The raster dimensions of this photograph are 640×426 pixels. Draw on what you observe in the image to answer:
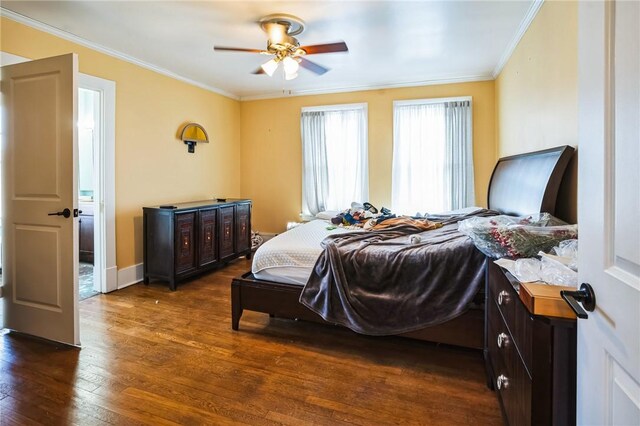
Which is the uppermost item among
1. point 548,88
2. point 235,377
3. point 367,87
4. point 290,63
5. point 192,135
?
point 367,87

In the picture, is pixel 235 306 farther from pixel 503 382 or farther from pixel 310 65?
pixel 310 65

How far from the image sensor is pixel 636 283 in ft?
2.22

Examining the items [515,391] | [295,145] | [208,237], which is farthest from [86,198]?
[515,391]

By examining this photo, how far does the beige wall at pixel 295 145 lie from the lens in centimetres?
458

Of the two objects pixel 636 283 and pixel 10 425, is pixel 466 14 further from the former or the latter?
pixel 10 425

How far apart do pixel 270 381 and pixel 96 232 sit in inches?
110

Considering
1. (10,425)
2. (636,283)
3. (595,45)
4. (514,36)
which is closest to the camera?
(636,283)

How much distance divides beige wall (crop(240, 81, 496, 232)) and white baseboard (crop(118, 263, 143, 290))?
2217 millimetres

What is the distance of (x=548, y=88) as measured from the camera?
2496 millimetres

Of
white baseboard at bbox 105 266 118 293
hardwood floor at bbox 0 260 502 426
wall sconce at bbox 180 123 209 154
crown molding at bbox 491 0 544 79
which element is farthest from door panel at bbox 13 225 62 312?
crown molding at bbox 491 0 544 79

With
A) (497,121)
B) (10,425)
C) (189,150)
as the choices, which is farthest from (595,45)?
(189,150)

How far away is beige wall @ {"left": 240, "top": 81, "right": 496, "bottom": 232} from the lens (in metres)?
4.58

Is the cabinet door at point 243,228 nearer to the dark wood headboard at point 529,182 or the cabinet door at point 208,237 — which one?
the cabinet door at point 208,237

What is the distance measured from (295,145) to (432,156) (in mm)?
2170
